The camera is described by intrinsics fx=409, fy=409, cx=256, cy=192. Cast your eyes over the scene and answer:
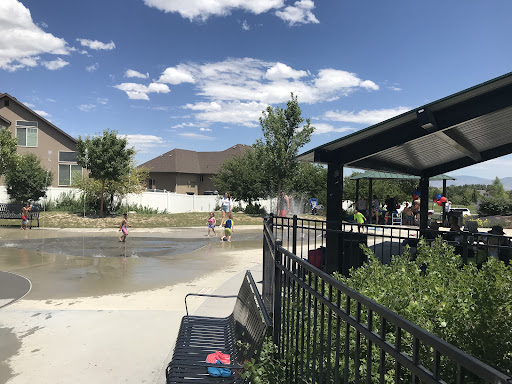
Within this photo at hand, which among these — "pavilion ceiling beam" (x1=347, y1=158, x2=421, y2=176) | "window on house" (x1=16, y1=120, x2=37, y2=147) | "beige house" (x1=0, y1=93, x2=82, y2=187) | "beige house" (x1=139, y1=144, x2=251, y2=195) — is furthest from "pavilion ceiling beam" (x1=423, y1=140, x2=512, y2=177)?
"beige house" (x1=139, y1=144, x2=251, y2=195)

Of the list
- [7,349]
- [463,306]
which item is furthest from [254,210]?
[463,306]

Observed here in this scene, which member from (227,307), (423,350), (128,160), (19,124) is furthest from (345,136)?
(19,124)

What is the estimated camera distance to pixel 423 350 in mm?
2303

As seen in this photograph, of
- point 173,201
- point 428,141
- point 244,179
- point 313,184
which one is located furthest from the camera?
point 244,179

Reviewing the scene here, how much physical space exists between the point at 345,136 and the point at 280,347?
4116mm

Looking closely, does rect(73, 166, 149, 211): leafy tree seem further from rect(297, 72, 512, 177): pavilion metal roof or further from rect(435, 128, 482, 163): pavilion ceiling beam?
rect(435, 128, 482, 163): pavilion ceiling beam

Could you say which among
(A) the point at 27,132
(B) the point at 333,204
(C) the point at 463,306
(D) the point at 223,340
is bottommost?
(D) the point at 223,340

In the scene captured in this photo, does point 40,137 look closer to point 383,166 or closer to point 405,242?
point 383,166

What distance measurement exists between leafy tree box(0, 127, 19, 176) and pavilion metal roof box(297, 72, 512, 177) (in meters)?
22.4

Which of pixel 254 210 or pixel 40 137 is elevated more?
pixel 40 137

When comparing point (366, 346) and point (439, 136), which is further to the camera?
point (439, 136)

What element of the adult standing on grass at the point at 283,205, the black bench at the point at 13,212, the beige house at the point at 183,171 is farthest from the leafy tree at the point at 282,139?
the beige house at the point at 183,171

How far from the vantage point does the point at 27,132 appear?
1430 inches

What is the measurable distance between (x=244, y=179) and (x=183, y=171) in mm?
23259
